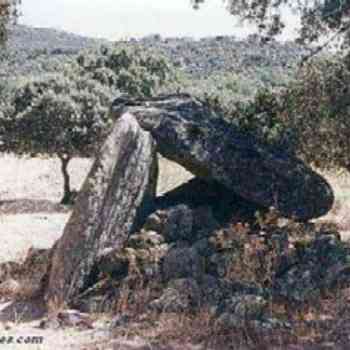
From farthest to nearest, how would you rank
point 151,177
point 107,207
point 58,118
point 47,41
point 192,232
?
point 47,41, point 58,118, point 151,177, point 192,232, point 107,207

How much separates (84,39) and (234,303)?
165 feet

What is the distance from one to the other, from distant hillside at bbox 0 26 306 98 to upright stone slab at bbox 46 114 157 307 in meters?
10.2

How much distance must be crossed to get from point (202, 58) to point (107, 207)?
122 feet

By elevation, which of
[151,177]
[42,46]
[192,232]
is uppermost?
[42,46]

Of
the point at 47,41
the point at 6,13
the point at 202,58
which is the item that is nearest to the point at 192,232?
the point at 6,13

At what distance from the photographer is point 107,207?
942 cm

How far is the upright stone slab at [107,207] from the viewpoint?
30.1ft

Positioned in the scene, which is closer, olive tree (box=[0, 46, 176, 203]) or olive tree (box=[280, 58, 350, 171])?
olive tree (box=[280, 58, 350, 171])

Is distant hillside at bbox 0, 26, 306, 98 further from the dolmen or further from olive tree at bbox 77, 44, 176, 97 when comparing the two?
the dolmen

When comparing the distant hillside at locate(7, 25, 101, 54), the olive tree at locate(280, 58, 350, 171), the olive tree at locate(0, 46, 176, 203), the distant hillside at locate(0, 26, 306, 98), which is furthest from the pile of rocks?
the distant hillside at locate(7, 25, 101, 54)

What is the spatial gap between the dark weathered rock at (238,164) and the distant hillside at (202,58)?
384 inches

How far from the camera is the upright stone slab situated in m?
9.18

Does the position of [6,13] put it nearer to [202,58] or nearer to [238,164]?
[238,164]

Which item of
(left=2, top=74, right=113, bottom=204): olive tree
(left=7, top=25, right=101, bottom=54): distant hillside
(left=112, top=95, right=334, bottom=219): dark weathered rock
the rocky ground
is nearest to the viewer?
the rocky ground
